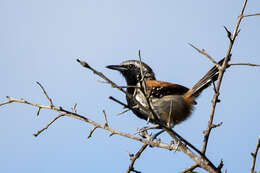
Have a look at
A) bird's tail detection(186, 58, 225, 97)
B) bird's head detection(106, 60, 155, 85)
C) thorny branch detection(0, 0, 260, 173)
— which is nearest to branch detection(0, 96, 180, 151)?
thorny branch detection(0, 0, 260, 173)

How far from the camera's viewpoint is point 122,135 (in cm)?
342

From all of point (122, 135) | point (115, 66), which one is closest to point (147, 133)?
point (122, 135)

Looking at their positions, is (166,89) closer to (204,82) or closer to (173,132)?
(204,82)

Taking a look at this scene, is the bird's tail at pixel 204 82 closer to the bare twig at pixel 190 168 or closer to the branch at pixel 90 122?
the branch at pixel 90 122

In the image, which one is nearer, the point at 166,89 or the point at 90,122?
the point at 90,122

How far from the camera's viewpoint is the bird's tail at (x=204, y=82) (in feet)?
18.7

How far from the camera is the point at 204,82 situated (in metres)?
5.91

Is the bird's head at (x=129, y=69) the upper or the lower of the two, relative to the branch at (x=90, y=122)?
lower

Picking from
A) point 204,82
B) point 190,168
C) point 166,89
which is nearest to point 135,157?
point 190,168

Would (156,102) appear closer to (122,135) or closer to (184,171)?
(122,135)

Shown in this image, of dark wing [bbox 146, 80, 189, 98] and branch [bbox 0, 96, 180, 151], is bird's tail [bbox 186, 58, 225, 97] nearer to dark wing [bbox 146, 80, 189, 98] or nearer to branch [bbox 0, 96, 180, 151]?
dark wing [bbox 146, 80, 189, 98]

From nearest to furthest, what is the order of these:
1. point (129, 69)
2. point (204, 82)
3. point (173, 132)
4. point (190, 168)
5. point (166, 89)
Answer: point (173, 132) → point (190, 168) → point (204, 82) → point (166, 89) → point (129, 69)

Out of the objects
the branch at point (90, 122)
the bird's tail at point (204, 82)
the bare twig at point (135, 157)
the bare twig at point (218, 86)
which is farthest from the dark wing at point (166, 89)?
the bare twig at point (218, 86)

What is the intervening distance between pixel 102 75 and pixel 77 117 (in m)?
1.21
